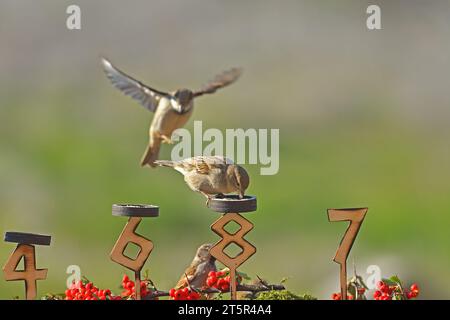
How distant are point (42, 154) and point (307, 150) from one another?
1.23 meters

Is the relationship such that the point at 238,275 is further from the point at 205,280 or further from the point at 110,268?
the point at 110,268

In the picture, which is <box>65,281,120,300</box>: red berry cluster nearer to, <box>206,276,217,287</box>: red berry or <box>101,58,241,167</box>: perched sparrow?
<box>206,276,217,287</box>: red berry

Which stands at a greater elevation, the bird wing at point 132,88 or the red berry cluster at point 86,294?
the bird wing at point 132,88

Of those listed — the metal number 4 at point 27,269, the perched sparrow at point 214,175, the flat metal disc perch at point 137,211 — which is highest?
the perched sparrow at point 214,175

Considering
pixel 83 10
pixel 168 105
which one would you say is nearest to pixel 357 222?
pixel 168 105

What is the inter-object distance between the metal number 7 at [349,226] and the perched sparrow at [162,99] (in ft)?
3.72

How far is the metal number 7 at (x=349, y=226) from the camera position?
5.35 feet

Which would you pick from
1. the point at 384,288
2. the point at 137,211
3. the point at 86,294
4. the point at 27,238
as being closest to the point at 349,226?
the point at 384,288

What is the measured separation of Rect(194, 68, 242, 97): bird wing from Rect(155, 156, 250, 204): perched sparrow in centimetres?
69

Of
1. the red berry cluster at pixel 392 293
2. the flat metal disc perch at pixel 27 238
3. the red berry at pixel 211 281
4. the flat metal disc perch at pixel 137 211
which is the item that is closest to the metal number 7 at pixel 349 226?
the red berry cluster at pixel 392 293

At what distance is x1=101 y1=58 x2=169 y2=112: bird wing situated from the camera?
9.23 ft

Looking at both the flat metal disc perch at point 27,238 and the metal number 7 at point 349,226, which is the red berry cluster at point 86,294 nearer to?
the flat metal disc perch at point 27,238

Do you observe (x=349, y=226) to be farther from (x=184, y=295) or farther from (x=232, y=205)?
(x=184, y=295)

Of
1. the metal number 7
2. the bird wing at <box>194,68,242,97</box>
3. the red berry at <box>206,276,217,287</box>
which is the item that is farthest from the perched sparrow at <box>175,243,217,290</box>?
the bird wing at <box>194,68,242,97</box>
